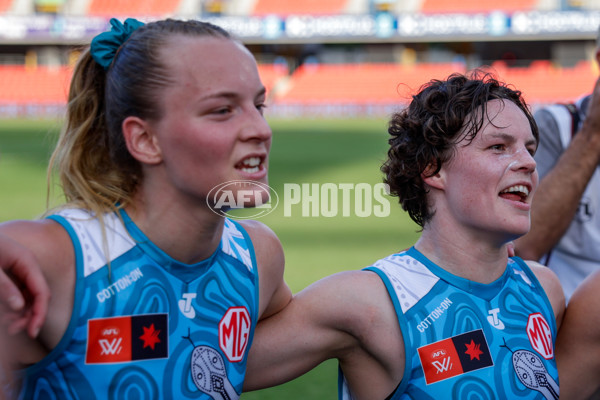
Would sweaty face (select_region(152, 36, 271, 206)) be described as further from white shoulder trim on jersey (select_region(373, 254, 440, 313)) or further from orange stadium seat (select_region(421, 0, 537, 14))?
orange stadium seat (select_region(421, 0, 537, 14))

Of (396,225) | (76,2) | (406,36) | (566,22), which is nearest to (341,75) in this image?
(406,36)

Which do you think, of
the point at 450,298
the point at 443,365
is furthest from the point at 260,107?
the point at 443,365

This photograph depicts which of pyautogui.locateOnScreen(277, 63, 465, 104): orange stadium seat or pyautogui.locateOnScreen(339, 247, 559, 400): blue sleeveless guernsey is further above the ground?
pyautogui.locateOnScreen(277, 63, 465, 104): orange stadium seat

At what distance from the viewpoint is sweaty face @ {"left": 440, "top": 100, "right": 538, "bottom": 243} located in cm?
207

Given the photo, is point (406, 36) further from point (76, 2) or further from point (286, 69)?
point (76, 2)

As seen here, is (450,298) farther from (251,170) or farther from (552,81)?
(552,81)

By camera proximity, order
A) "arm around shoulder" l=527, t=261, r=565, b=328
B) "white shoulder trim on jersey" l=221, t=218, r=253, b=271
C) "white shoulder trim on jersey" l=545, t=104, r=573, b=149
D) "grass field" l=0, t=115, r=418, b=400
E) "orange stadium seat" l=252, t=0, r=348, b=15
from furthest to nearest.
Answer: "orange stadium seat" l=252, t=0, r=348, b=15
"grass field" l=0, t=115, r=418, b=400
"white shoulder trim on jersey" l=545, t=104, r=573, b=149
"arm around shoulder" l=527, t=261, r=565, b=328
"white shoulder trim on jersey" l=221, t=218, r=253, b=271

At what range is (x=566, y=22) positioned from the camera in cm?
2894

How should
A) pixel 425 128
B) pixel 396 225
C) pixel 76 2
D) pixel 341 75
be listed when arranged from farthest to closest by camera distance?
pixel 76 2, pixel 341 75, pixel 396 225, pixel 425 128

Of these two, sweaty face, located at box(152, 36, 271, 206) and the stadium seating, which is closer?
sweaty face, located at box(152, 36, 271, 206)

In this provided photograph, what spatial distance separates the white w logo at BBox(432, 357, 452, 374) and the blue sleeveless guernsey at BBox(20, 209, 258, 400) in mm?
543

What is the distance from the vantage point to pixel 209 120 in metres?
1.88

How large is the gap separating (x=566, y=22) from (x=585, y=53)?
2.29m

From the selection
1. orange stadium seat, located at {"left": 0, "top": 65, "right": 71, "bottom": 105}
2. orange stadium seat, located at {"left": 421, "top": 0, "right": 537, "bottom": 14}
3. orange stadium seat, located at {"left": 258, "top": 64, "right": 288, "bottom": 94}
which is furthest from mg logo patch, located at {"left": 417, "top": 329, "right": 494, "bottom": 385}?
orange stadium seat, located at {"left": 421, "top": 0, "right": 537, "bottom": 14}
